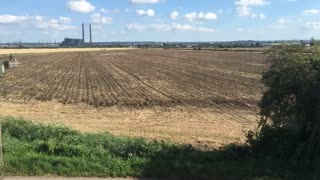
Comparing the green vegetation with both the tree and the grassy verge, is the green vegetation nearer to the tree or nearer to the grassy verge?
the tree

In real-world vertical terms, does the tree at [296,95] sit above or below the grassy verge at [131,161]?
above

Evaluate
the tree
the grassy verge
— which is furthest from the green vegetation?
the grassy verge

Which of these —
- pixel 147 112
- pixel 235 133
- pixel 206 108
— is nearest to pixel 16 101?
pixel 147 112

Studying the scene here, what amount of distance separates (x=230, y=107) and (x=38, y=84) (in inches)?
762

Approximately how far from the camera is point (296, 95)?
9.38 metres

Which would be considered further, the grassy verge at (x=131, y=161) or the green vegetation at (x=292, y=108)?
the green vegetation at (x=292, y=108)

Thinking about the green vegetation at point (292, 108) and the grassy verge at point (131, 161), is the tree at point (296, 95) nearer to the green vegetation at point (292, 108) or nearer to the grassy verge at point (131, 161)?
the green vegetation at point (292, 108)

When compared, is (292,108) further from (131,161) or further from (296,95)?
(131,161)

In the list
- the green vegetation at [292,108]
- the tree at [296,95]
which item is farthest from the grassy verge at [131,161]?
the tree at [296,95]

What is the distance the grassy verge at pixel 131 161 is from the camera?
27.7 feet

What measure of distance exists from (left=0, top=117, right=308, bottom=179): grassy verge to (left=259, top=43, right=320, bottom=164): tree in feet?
2.33

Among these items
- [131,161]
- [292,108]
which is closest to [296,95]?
[292,108]

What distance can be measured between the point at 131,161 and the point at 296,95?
128 inches

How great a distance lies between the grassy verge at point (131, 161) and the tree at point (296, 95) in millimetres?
709
